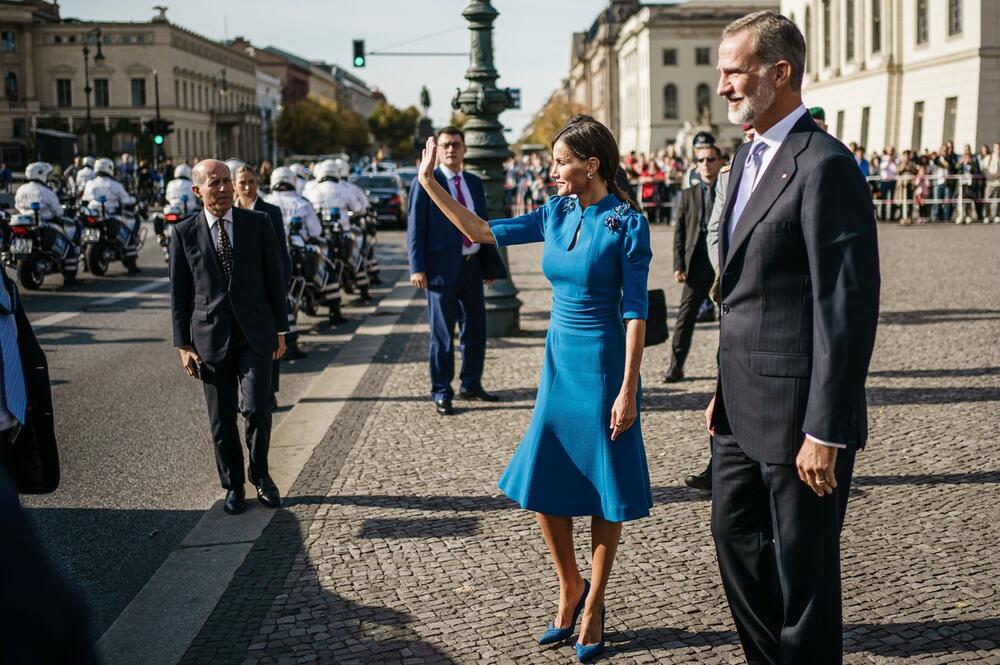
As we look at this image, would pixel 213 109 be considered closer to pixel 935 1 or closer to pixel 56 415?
pixel 935 1

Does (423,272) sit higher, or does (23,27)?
(23,27)

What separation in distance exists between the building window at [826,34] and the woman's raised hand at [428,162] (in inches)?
2032

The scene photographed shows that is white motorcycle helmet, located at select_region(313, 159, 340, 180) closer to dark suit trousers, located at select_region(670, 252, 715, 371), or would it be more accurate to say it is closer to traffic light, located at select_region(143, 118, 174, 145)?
dark suit trousers, located at select_region(670, 252, 715, 371)

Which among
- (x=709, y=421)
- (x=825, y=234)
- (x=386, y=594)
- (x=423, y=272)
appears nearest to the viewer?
(x=825, y=234)

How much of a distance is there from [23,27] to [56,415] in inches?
4133

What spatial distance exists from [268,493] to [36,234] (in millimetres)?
12675

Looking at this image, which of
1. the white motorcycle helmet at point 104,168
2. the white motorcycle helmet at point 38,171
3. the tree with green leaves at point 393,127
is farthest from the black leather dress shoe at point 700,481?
the tree with green leaves at point 393,127

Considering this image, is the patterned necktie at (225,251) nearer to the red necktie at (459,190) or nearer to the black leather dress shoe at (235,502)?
the black leather dress shoe at (235,502)

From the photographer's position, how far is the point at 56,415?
886 cm

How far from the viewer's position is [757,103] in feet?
10.7

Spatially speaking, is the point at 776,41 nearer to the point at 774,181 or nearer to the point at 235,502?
the point at 774,181

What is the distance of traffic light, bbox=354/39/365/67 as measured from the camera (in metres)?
35.6

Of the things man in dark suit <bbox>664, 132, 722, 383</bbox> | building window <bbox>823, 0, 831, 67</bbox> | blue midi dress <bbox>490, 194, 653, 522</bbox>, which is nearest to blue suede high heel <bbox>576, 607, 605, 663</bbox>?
blue midi dress <bbox>490, 194, 653, 522</bbox>

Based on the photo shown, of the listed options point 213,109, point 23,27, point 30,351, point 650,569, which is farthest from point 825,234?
point 213,109
